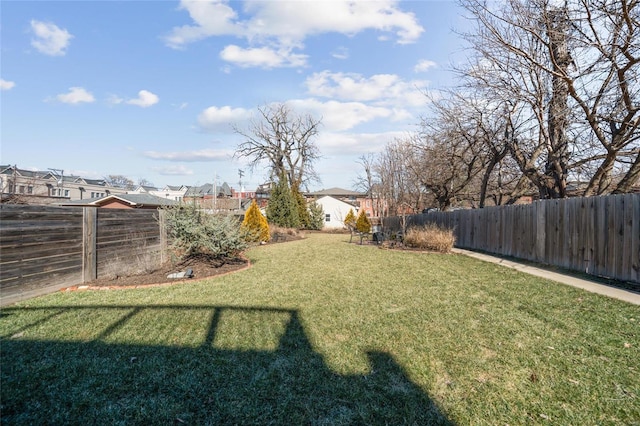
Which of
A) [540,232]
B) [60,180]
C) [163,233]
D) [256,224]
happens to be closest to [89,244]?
[163,233]

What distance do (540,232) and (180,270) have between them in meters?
9.05

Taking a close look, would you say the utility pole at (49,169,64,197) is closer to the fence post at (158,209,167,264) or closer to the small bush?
A: the fence post at (158,209,167,264)

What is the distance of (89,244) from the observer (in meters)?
6.17

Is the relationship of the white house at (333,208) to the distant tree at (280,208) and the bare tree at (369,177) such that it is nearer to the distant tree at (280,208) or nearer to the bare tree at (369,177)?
the bare tree at (369,177)

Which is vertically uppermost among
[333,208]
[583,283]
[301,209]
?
[333,208]

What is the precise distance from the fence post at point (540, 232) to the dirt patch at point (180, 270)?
7682mm

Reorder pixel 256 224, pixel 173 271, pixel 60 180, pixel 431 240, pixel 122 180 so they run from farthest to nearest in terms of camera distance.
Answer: pixel 122 180, pixel 60 180, pixel 256 224, pixel 431 240, pixel 173 271

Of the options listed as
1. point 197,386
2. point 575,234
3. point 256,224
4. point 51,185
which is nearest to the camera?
point 197,386

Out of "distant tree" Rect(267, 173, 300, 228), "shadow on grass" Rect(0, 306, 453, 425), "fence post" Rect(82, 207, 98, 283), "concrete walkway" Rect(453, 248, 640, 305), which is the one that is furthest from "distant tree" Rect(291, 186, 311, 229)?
"shadow on grass" Rect(0, 306, 453, 425)

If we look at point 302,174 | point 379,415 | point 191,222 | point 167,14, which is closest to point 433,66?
point 167,14

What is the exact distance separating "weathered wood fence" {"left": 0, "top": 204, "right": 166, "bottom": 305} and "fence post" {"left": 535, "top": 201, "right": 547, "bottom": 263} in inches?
383

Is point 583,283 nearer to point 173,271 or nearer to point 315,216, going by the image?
point 173,271

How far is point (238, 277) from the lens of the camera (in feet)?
22.5

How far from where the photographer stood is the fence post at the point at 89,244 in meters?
6.08
